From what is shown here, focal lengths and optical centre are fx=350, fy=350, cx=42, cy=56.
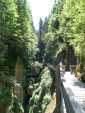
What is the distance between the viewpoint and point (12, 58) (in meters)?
40.2

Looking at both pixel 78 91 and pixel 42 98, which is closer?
pixel 78 91

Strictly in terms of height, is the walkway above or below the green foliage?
above

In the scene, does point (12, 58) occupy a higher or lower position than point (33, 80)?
higher

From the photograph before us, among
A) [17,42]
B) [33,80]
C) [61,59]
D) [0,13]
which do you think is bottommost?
[33,80]

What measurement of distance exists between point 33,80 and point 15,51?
2490 cm

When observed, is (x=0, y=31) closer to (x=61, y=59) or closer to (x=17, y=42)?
(x=17, y=42)

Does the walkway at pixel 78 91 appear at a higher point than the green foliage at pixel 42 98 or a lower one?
higher

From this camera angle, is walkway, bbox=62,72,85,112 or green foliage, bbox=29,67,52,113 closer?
walkway, bbox=62,72,85,112

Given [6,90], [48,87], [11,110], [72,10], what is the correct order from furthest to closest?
[48,87] → [11,110] → [6,90] → [72,10]

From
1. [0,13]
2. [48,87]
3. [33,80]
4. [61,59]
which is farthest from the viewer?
[33,80]

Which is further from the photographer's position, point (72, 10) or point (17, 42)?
point (17, 42)

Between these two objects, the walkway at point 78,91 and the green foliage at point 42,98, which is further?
the green foliage at point 42,98

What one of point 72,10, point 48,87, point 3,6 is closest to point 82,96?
point 72,10

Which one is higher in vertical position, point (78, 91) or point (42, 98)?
point (78, 91)
